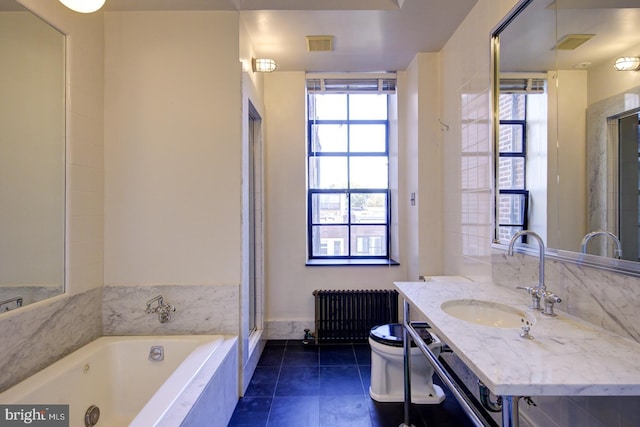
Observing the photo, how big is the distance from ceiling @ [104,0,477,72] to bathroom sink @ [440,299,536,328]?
1875mm

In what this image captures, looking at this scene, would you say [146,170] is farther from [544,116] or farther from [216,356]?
[544,116]

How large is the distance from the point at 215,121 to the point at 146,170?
58 cm

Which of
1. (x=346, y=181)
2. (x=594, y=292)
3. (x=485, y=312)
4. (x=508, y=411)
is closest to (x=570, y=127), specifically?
(x=594, y=292)

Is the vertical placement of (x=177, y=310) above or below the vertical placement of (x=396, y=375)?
above

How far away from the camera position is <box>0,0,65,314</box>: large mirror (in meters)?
1.49

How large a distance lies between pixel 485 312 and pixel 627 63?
3.64 ft

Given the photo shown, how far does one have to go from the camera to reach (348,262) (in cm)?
304

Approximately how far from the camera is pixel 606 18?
1.13 metres

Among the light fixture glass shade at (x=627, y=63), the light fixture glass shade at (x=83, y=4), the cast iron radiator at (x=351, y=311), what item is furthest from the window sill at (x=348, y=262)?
the light fixture glass shade at (x=83, y=4)

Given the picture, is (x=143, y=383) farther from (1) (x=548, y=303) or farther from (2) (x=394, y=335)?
(1) (x=548, y=303)

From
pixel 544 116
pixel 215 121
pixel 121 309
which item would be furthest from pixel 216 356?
pixel 544 116

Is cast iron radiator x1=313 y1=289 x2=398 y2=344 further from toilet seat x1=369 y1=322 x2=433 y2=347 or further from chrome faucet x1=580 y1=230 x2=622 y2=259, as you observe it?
chrome faucet x1=580 y1=230 x2=622 y2=259

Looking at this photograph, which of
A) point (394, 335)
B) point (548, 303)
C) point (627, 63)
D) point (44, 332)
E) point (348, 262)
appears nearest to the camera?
→ point (627, 63)

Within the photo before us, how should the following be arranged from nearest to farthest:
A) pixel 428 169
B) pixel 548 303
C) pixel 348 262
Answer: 1. pixel 548 303
2. pixel 428 169
3. pixel 348 262
